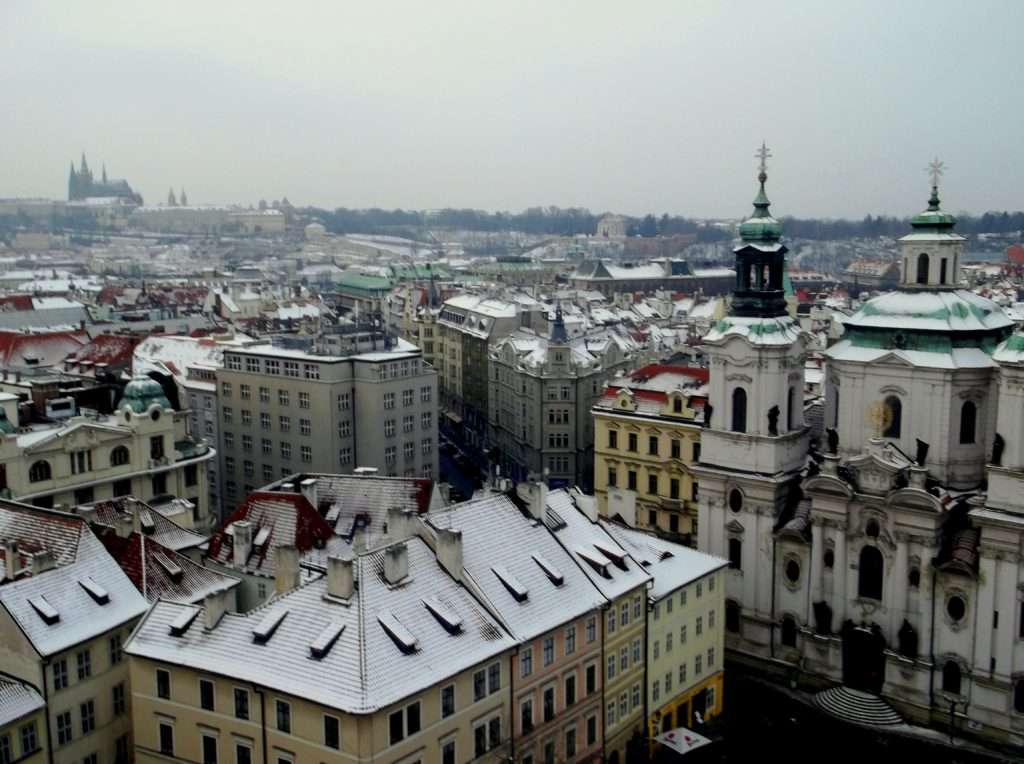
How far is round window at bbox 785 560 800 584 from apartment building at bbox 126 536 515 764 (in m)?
29.6

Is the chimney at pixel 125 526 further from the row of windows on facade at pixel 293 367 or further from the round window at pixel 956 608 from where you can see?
the round window at pixel 956 608

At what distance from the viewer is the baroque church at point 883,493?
2530 inches

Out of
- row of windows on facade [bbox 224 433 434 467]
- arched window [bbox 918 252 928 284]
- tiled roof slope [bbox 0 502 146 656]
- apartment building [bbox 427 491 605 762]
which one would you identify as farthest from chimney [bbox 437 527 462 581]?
row of windows on facade [bbox 224 433 434 467]

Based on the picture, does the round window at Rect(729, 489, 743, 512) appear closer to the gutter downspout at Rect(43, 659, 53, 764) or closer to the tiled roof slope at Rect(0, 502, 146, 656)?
the tiled roof slope at Rect(0, 502, 146, 656)

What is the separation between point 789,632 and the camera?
7438 cm

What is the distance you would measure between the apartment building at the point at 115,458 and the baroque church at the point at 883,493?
37.6 meters

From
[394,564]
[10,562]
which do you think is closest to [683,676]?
[394,564]

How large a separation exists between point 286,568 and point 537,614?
1179 centimetres

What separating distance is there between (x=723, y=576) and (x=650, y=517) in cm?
2559

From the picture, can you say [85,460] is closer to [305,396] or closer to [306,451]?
[306,451]

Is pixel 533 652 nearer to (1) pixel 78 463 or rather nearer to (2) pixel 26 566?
(2) pixel 26 566

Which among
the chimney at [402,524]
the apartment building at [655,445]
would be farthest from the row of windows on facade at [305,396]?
the chimney at [402,524]

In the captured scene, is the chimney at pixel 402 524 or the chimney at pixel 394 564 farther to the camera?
the chimney at pixel 402 524

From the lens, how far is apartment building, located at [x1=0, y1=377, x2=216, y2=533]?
73.5m
